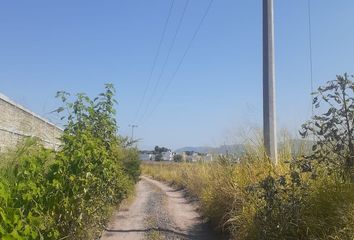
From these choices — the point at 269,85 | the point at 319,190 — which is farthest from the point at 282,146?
the point at 319,190

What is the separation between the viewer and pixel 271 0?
433 inches

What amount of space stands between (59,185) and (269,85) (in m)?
5.79

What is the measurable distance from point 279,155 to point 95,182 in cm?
458

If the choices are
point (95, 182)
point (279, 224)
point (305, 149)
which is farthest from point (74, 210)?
point (305, 149)

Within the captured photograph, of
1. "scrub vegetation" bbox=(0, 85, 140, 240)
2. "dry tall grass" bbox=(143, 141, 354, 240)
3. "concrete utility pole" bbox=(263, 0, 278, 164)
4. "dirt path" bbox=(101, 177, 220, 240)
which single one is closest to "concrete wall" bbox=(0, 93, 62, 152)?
"scrub vegetation" bbox=(0, 85, 140, 240)

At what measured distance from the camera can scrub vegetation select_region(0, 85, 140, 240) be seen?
469 centimetres

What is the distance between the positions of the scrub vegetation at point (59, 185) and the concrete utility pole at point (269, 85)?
11.4 feet

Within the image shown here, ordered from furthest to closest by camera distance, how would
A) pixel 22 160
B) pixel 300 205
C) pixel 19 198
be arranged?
1. pixel 300 205
2. pixel 22 160
3. pixel 19 198

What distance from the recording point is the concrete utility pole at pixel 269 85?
10.1 metres

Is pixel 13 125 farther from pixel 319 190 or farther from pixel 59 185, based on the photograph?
pixel 319 190

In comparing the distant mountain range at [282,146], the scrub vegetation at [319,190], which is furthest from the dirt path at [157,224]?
the scrub vegetation at [319,190]

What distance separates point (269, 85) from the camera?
10375mm

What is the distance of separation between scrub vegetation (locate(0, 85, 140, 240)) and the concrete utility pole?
348cm

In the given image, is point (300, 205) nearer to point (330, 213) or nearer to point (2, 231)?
point (330, 213)
